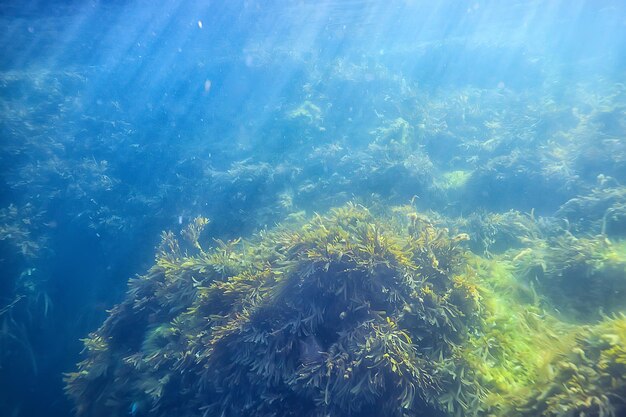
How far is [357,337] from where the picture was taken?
4.07 metres

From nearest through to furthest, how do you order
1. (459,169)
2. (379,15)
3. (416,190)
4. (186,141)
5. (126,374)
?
(126,374) < (416,190) < (459,169) < (186,141) < (379,15)

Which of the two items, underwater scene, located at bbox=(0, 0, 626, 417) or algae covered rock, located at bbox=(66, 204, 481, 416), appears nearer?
algae covered rock, located at bbox=(66, 204, 481, 416)

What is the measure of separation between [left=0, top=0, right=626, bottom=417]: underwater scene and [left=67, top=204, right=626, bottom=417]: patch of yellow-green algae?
0.03 meters

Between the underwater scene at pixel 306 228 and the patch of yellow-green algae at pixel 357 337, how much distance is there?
0.03m

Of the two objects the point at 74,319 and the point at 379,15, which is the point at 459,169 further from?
the point at 379,15

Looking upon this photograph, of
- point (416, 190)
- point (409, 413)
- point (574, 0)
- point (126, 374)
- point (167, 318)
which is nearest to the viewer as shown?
point (409, 413)

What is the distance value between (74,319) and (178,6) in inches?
729

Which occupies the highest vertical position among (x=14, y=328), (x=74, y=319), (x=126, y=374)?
(x=126, y=374)

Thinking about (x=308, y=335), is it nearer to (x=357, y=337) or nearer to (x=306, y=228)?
(x=357, y=337)

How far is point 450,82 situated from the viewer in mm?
18328

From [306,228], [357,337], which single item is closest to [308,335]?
[357,337]

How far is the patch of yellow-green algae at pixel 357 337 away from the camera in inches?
138

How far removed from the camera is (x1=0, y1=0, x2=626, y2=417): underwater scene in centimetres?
396

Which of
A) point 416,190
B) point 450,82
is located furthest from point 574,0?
point 416,190
